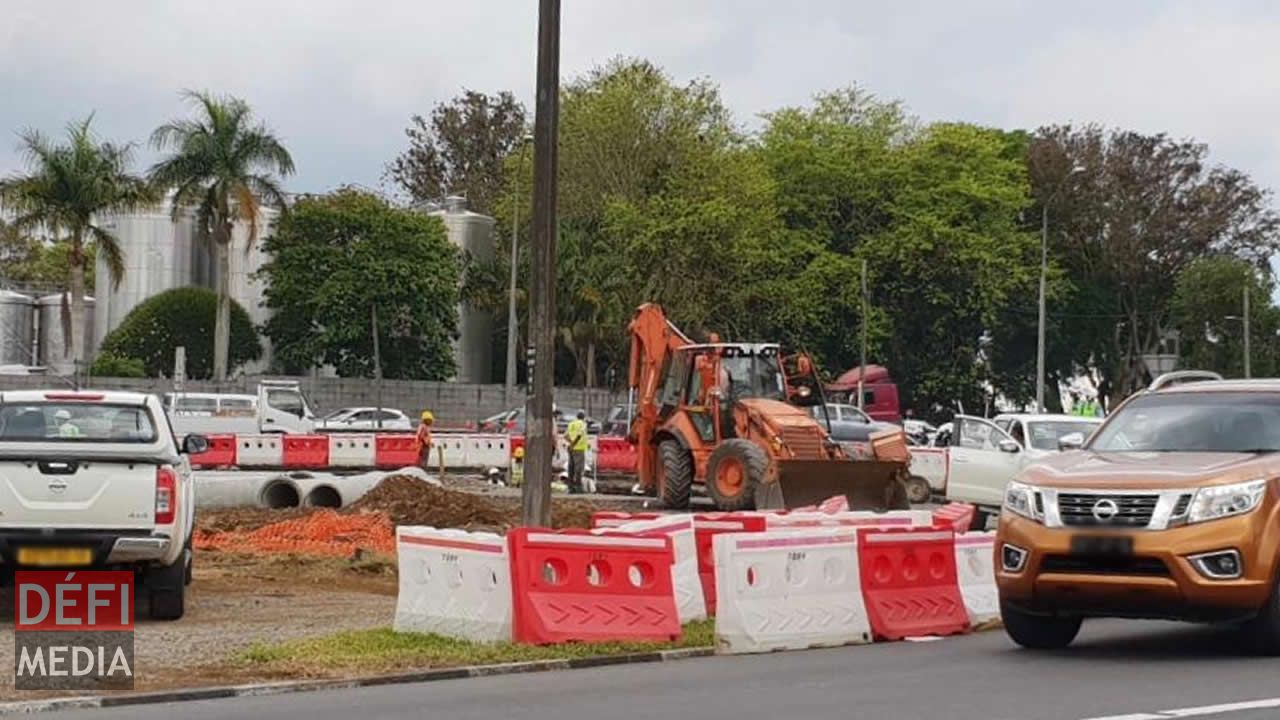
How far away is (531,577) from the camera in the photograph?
1404 cm

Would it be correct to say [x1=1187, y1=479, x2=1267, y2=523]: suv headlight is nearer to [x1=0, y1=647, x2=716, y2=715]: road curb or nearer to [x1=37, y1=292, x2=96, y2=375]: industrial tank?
[x1=0, y1=647, x2=716, y2=715]: road curb

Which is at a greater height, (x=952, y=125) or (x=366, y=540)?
(x=952, y=125)

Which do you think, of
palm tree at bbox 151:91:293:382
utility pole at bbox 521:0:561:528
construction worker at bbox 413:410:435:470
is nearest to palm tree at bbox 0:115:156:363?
palm tree at bbox 151:91:293:382

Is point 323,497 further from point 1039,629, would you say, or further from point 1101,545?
point 1101,545

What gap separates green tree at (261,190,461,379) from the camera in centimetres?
6894

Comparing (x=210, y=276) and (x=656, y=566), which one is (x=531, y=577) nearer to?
(x=656, y=566)

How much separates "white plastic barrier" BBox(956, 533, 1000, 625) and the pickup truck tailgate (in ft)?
21.4

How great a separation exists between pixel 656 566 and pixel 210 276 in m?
60.2

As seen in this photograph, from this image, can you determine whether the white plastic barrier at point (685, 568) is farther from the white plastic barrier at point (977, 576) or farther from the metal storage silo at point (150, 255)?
the metal storage silo at point (150, 255)

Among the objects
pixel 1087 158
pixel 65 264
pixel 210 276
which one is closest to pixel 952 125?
pixel 1087 158

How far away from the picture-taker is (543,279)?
60.1 feet

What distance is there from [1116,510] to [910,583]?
302 centimetres

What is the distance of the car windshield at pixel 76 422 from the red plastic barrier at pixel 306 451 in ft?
92.0

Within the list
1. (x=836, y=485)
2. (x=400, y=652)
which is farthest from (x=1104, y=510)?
(x=836, y=485)
